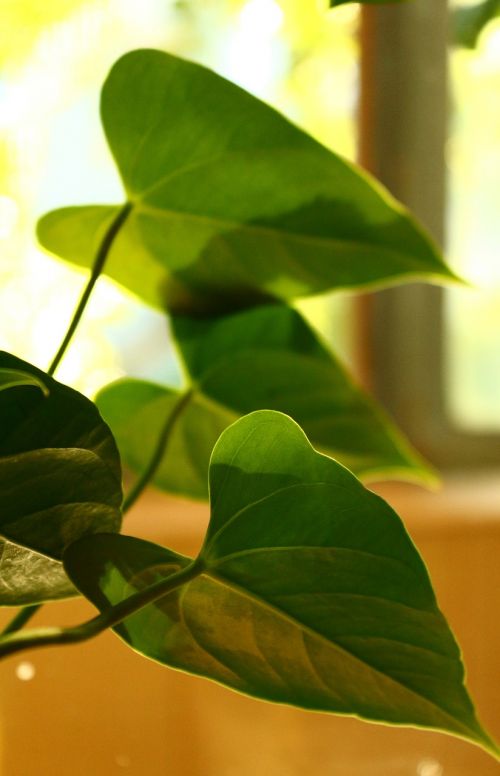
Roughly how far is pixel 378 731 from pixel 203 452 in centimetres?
34

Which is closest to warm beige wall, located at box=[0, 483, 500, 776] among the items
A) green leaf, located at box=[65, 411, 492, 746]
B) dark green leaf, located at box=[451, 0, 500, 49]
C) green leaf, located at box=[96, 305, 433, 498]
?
green leaf, located at box=[96, 305, 433, 498]

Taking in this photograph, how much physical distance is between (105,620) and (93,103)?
0.81m

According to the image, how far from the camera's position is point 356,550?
25 centimetres

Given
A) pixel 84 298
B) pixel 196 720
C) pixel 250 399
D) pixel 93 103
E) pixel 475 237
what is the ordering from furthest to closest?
pixel 475 237
pixel 93 103
pixel 196 720
pixel 250 399
pixel 84 298

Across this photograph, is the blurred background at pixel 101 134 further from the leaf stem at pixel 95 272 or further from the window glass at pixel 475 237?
the leaf stem at pixel 95 272

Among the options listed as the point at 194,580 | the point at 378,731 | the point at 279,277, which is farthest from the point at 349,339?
the point at 194,580

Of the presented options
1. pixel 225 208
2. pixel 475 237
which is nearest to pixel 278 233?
pixel 225 208

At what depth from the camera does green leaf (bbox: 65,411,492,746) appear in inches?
9.9

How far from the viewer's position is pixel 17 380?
251 mm

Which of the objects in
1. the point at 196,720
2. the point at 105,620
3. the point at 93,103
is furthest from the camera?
the point at 93,103

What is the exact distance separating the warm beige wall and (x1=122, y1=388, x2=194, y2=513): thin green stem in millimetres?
234

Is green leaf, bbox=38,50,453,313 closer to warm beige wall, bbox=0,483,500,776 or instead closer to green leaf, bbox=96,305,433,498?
green leaf, bbox=96,305,433,498

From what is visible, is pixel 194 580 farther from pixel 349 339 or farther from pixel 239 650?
pixel 349 339

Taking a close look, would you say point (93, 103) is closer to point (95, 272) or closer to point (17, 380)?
point (95, 272)
